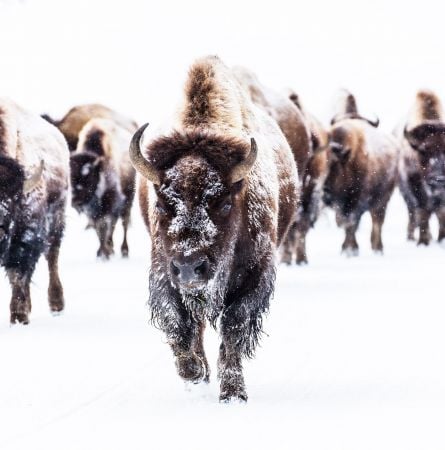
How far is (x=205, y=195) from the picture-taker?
4820mm

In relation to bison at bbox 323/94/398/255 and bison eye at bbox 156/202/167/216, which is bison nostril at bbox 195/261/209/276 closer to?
bison eye at bbox 156/202/167/216

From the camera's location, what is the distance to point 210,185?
15.9ft

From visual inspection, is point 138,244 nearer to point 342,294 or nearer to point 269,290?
point 342,294

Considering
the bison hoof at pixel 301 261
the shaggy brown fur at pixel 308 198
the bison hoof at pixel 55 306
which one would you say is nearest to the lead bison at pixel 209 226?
the bison hoof at pixel 55 306

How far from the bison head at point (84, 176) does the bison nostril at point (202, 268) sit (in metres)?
9.31

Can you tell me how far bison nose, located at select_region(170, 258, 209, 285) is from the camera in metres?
4.59

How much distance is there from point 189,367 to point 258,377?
2.35 ft

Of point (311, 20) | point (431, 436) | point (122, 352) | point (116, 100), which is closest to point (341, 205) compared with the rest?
point (122, 352)

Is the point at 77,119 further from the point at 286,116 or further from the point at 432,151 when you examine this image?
the point at 432,151

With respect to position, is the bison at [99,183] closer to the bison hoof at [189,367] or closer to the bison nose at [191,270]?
the bison hoof at [189,367]

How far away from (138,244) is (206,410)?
12.0 m

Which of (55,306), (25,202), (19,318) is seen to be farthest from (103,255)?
(25,202)

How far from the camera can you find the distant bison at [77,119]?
15523 millimetres

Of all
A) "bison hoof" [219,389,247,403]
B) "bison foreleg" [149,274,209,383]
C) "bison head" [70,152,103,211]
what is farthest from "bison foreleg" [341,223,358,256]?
"bison hoof" [219,389,247,403]
